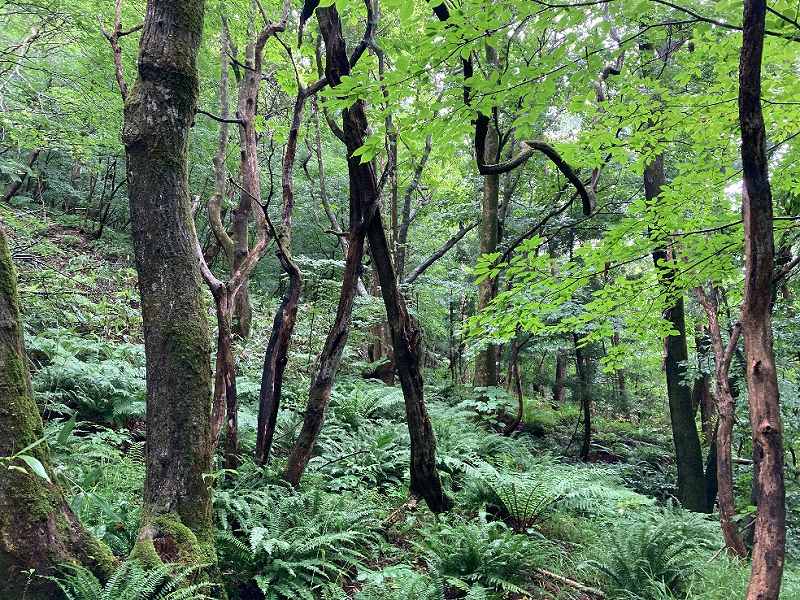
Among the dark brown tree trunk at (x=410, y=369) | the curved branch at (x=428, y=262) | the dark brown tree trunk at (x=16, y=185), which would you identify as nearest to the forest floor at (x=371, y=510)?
the dark brown tree trunk at (x=410, y=369)

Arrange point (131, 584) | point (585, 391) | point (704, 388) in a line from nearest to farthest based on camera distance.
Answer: point (131, 584) < point (585, 391) < point (704, 388)

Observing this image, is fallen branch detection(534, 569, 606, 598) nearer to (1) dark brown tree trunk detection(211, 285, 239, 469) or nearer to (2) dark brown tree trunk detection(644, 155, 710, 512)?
(1) dark brown tree trunk detection(211, 285, 239, 469)

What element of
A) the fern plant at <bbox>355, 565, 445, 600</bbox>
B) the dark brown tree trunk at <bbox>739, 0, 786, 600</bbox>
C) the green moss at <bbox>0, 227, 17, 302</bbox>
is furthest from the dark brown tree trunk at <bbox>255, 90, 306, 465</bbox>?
the dark brown tree trunk at <bbox>739, 0, 786, 600</bbox>

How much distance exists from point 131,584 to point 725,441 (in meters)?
6.76

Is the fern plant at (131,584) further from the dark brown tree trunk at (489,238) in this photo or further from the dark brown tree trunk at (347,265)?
the dark brown tree trunk at (489,238)

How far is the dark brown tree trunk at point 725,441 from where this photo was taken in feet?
18.1

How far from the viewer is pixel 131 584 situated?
6.77ft

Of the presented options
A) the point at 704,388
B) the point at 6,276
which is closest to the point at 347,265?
the point at 6,276

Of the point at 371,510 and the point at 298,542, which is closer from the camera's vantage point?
the point at 298,542

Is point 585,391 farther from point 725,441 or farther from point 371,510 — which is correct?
point 371,510

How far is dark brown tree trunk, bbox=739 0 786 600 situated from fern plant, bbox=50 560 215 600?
7.63ft

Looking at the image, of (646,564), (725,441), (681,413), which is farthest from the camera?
(681,413)

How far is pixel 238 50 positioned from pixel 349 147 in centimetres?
716

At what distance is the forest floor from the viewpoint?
120 inches
